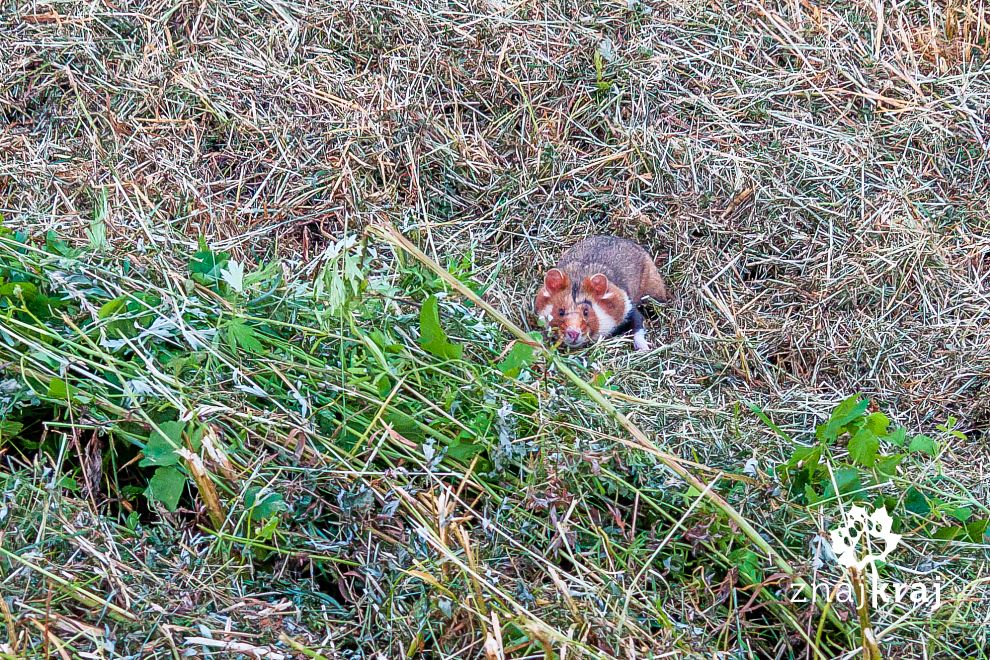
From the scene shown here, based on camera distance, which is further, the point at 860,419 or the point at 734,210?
the point at 734,210

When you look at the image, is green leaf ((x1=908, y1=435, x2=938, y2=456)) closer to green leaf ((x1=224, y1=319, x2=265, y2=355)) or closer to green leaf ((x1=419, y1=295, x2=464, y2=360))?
green leaf ((x1=419, y1=295, x2=464, y2=360))

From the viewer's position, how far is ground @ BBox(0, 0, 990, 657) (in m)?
3.15

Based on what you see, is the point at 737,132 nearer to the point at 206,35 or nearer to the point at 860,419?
the point at 860,419

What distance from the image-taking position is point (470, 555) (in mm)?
2939

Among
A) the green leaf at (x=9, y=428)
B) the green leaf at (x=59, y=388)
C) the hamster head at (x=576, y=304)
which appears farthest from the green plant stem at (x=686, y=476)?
the hamster head at (x=576, y=304)

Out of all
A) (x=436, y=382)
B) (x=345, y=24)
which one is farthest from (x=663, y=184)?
(x=436, y=382)

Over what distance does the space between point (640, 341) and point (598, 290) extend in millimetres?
369

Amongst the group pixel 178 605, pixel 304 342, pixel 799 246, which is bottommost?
pixel 799 246

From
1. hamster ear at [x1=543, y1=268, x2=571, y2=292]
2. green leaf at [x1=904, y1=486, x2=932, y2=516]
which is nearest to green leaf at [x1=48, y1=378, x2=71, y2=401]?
hamster ear at [x1=543, y1=268, x2=571, y2=292]

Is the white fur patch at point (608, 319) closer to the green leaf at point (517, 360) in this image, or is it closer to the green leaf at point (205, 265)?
the green leaf at point (517, 360)

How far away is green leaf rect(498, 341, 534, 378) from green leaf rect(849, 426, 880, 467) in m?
1.22

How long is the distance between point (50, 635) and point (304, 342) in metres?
1.37

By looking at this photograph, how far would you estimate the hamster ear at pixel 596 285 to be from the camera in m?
5.41

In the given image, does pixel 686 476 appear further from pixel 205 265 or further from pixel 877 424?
pixel 205 265
